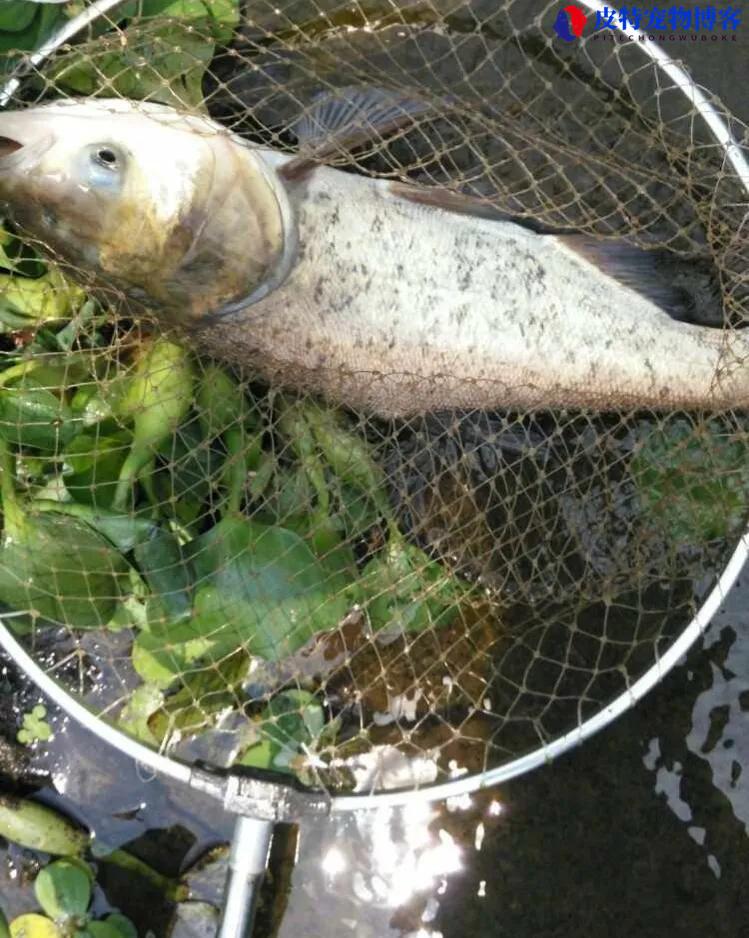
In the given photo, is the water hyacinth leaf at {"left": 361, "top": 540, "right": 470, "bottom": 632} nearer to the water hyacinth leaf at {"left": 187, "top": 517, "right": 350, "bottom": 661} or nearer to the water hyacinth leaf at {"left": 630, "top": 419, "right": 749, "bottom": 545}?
the water hyacinth leaf at {"left": 187, "top": 517, "right": 350, "bottom": 661}

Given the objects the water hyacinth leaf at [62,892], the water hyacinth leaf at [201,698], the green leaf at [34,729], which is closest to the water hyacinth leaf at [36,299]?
the water hyacinth leaf at [201,698]

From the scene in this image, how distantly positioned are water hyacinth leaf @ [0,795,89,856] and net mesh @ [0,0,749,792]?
0.30 metres

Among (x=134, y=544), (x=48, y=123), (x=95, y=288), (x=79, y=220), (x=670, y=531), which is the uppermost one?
(x=48, y=123)

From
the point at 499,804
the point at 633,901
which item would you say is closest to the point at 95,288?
the point at 499,804

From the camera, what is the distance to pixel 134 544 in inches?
77.9

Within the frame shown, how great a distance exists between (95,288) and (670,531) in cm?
139

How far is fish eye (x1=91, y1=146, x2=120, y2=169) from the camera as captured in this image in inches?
66.9

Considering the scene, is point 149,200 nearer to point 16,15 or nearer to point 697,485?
point 16,15

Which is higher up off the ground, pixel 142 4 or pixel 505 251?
pixel 142 4

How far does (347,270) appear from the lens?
189cm

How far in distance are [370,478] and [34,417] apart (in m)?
0.74

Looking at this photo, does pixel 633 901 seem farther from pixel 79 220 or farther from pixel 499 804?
pixel 79 220

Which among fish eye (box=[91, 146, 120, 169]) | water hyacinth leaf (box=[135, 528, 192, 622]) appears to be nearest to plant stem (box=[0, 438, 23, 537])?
→ water hyacinth leaf (box=[135, 528, 192, 622])

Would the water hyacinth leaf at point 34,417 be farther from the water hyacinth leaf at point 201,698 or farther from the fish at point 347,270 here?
the water hyacinth leaf at point 201,698
